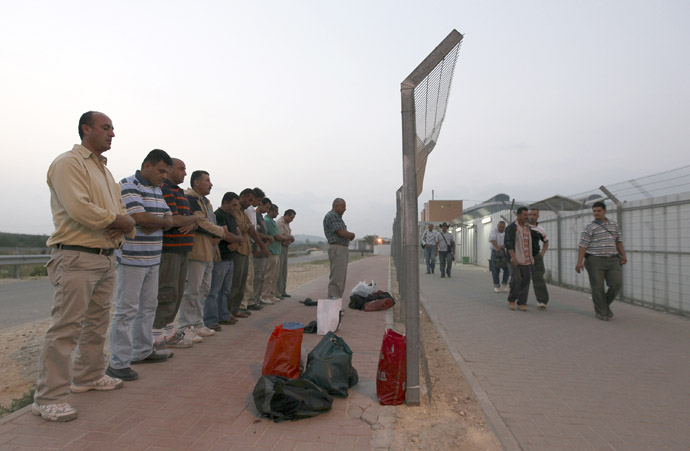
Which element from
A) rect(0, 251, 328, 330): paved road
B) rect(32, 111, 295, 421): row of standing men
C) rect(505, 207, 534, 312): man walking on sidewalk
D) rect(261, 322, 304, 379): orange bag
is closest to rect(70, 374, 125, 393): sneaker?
rect(32, 111, 295, 421): row of standing men

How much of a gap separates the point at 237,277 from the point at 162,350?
1919 millimetres

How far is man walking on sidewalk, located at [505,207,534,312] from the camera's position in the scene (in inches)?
309

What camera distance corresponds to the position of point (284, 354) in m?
3.74

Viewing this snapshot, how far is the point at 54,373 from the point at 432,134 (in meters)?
4.42

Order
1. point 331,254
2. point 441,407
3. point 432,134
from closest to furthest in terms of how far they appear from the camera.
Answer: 1. point 441,407
2. point 432,134
3. point 331,254

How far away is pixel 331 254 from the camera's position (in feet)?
23.6

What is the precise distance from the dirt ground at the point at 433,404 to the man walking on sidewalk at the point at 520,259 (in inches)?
124

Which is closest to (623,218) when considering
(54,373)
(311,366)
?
(311,366)

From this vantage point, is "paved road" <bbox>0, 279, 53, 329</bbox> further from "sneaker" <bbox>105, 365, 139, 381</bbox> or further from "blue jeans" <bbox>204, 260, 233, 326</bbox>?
"sneaker" <bbox>105, 365, 139, 381</bbox>

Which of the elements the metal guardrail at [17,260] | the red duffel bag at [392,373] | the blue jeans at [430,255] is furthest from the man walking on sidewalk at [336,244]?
the metal guardrail at [17,260]

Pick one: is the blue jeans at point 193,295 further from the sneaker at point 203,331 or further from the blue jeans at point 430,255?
the blue jeans at point 430,255

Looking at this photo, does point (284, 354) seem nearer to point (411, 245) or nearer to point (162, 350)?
point (411, 245)

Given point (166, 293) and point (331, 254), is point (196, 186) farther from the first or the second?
point (331, 254)

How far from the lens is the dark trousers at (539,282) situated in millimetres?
8008
